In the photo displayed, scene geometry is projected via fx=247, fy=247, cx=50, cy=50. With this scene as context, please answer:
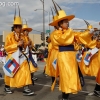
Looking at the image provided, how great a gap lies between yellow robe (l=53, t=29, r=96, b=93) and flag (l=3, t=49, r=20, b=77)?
154cm

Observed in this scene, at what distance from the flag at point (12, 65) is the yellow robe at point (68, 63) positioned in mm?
1542

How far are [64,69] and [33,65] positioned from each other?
2.98 metres

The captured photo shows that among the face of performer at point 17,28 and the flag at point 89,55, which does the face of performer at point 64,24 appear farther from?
the flag at point 89,55

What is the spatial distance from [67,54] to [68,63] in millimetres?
181

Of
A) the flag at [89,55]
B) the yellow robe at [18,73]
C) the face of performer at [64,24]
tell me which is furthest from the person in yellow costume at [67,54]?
the flag at [89,55]

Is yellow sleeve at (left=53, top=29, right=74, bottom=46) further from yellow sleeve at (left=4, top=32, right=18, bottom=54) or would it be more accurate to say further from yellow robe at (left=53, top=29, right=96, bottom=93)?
yellow sleeve at (left=4, top=32, right=18, bottom=54)

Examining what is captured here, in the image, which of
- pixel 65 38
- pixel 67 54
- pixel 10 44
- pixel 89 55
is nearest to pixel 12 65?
pixel 10 44

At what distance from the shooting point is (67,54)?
4832mm

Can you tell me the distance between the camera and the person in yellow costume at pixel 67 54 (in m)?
4.71

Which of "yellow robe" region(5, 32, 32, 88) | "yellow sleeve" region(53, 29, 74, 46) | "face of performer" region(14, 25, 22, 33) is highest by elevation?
"face of performer" region(14, 25, 22, 33)

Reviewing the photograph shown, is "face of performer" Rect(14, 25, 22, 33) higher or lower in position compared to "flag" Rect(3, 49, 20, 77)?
higher

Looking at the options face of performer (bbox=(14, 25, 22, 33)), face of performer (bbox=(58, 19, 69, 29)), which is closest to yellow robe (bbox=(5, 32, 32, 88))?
face of performer (bbox=(14, 25, 22, 33))

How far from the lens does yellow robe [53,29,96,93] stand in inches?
185

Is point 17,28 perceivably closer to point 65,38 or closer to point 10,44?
point 10,44
